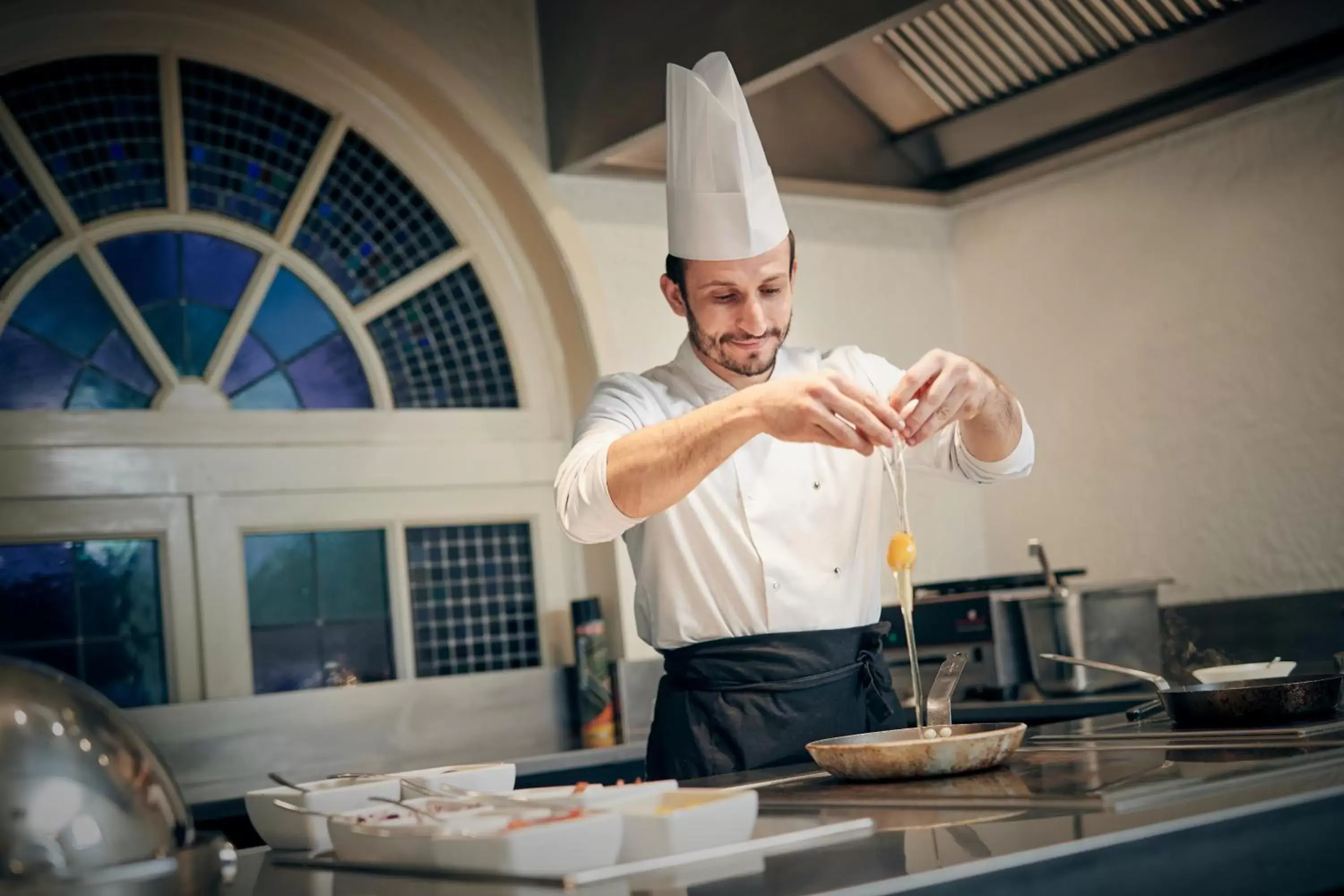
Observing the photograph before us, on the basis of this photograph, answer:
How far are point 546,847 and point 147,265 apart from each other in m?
2.48

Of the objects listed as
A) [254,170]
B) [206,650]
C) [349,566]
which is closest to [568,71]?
[254,170]

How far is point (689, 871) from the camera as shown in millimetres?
1054

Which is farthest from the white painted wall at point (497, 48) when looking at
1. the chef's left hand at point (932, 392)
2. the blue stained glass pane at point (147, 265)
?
the chef's left hand at point (932, 392)

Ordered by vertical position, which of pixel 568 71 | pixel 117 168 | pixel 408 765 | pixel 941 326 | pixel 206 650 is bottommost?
pixel 408 765

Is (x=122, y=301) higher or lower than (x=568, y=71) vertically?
lower

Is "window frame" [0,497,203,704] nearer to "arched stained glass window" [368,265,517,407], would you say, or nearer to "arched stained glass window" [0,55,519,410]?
"arched stained glass window" [0,55,519,410]

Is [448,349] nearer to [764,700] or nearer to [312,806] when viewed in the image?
[764,700]

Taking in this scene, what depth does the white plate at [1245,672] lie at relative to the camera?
201 centimetres

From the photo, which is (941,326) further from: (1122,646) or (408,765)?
(408,765)

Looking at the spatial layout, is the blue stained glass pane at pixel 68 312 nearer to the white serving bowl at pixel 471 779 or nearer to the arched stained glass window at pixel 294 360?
the arched stained glass window at pixel 294 360

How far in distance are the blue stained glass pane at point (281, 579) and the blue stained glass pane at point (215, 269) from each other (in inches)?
20.9

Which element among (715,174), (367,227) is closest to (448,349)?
(367,227)

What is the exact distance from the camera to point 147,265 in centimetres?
318

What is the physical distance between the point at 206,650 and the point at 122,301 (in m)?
0.76
